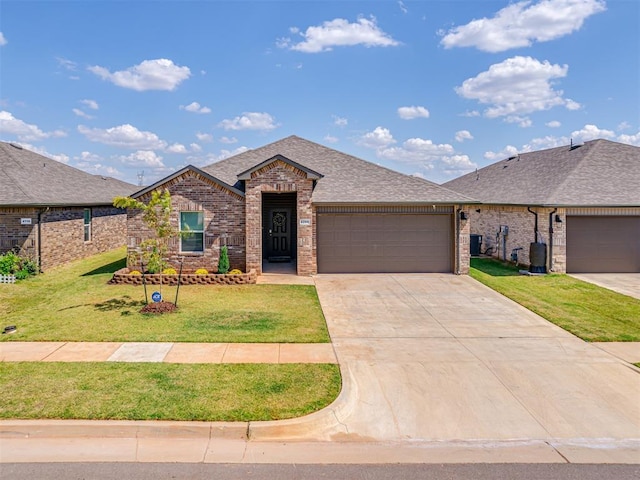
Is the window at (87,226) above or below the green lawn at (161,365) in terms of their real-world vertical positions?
above

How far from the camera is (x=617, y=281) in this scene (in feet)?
53.5

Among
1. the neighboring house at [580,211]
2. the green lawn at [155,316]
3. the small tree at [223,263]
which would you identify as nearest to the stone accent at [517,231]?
the neighboring house at [580,211]

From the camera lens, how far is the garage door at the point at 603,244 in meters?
17.7

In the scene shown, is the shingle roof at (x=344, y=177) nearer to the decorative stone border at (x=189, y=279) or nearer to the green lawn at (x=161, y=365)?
the decorative stone border at (x=189, y=279)

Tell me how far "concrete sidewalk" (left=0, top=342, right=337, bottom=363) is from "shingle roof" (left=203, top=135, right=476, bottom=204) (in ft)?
29.2

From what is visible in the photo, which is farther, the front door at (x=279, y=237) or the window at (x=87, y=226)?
the window at (x=87, y=226)

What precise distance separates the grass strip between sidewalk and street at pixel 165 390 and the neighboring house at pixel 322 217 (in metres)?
8.83

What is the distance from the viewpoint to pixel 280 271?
1808 centimetres

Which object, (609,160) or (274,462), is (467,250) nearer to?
(609,160)

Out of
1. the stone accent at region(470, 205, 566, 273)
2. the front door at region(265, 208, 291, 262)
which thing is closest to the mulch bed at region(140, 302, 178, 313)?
the front door at region(265, 208, 291, 262)

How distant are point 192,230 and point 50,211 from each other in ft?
19.7

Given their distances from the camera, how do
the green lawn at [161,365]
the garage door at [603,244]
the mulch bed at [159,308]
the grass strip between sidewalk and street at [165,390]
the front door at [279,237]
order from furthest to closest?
the front door at [279,237] → the garage door at [603,244] → the mulch bed at [159,308] → the green lawn at [161,365] → the grass strip between sidewalk and street at [165,390]

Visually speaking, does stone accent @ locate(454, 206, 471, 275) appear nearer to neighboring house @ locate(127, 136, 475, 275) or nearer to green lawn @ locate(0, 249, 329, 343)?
neighboring house @ locate(127, 136, 475, 275)

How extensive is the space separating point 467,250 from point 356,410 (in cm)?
1230
